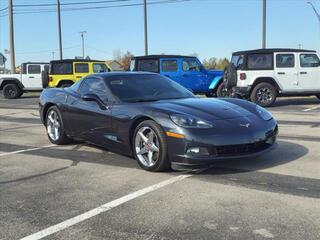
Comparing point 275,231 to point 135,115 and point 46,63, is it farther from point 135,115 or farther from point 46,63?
point 46,63

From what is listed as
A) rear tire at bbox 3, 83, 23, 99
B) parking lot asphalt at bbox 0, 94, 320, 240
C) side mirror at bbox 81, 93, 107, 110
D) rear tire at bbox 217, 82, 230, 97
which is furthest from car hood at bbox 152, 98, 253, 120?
rear tire at bbox 3, 83, 23, 99

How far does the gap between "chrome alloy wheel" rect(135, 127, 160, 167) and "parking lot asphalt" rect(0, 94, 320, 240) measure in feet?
0.56

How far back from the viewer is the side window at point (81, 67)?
22.9 metres

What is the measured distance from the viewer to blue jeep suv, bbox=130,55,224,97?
18219 millimetres

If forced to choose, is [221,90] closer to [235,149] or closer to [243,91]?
[243,91]

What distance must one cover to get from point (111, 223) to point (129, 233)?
0.99 feet

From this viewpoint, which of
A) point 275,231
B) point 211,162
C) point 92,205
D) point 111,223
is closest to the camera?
point 275,231

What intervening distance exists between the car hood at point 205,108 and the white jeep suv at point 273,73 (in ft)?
29.9

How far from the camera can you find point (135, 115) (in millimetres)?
6133

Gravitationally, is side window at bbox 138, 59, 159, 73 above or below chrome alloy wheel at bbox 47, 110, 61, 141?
above

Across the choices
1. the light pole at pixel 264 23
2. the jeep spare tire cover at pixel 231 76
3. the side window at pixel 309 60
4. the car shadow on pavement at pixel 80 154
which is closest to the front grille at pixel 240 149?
the car shadow on pavement at pixel 80 154

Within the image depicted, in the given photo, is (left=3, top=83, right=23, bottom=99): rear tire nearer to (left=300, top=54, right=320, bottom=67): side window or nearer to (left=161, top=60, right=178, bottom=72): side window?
(left=161, top=60, right=178, bottom=72): side window

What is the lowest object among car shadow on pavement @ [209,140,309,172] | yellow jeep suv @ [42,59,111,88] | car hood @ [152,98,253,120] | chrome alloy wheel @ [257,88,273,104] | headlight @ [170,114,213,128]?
car shadow on pavement @ [209,140,309,172]

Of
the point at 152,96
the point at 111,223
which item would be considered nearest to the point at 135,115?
the point at 152,96
